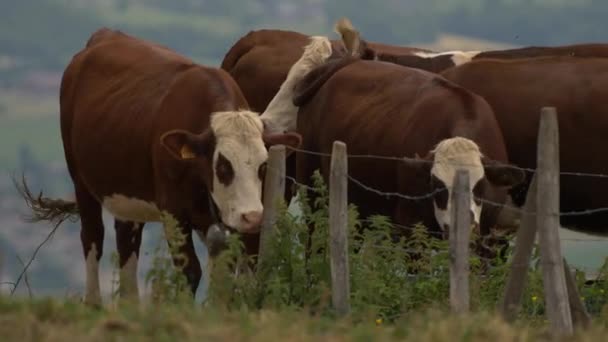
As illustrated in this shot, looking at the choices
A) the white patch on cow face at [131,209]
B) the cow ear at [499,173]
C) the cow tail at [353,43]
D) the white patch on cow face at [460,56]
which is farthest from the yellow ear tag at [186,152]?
the white patch on cow face at [460,56]

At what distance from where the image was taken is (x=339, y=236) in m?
12.8

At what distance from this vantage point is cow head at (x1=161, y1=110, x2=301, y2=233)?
14.4 meters

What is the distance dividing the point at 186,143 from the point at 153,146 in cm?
89

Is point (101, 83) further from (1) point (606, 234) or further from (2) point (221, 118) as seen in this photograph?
(1) point (606, 234)

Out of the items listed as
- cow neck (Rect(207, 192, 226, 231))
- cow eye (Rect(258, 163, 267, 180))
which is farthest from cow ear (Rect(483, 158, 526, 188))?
cow neck (Rect(207, 192, 226, 231))

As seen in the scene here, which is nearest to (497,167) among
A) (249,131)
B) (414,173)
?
(414,173)

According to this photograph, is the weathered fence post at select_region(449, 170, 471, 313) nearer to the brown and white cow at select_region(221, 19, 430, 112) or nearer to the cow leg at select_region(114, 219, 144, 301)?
the cow leg at select_region(114, 219, 144, 301)

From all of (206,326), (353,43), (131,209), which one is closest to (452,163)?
(131,209)

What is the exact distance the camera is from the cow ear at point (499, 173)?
48.7 ft

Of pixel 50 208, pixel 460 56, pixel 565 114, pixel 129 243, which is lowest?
pixel 129 243

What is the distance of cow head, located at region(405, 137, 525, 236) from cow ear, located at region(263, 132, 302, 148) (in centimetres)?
93

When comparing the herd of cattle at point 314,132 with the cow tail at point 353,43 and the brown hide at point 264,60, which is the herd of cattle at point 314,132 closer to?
the cow tail at point 353,43

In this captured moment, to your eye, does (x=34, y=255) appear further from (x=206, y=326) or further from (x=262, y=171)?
(x=206, y=326)

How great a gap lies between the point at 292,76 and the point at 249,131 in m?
3.89
